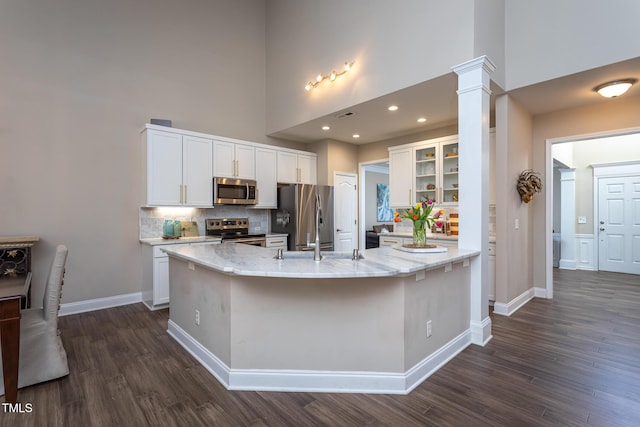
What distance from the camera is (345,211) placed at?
Result: 6.44 metres

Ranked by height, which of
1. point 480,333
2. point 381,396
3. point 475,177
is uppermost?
point 475,177

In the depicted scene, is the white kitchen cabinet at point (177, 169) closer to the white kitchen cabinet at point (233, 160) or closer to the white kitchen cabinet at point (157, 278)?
the white kitchen cabinet at point (233, 160)

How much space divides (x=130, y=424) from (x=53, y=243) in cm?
304

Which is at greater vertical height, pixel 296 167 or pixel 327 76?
pixel 327 76

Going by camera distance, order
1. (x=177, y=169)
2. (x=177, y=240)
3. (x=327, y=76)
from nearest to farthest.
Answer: (x=177, y=240), (x=177, y=169), (x=327, y=76)

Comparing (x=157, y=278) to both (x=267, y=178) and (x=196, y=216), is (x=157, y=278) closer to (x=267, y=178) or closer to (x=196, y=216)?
(x=196, y=216)

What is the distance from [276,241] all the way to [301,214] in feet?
2.12

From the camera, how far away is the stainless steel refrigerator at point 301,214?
217 inches

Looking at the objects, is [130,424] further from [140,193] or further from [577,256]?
[577,256]

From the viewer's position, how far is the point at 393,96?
153 inches

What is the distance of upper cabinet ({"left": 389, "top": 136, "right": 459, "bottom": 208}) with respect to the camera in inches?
196

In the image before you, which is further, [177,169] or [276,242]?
[276,242]

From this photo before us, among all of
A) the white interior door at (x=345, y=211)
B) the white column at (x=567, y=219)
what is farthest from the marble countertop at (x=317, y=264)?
the white column at (x=567, y=219)

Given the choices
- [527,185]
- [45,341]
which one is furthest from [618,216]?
[45,341]
